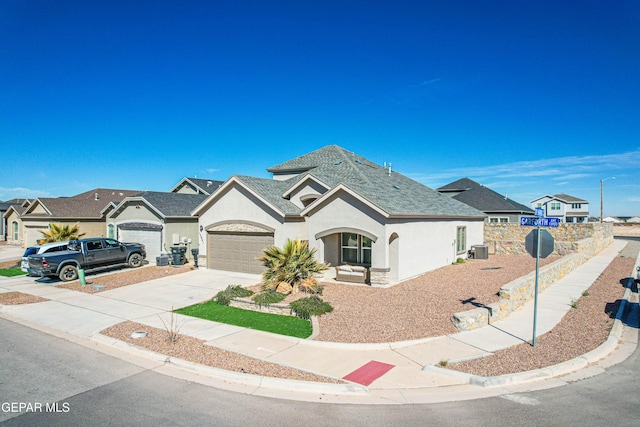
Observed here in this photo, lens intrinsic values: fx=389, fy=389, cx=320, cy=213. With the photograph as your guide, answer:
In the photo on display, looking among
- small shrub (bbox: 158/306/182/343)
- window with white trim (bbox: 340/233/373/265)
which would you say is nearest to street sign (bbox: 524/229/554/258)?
small shrub (bbox: 158/306/182/343)

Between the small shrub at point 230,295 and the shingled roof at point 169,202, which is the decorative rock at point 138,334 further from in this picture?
the shingled roof at point 169,202

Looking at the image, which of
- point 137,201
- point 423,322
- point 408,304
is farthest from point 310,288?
point 137,201

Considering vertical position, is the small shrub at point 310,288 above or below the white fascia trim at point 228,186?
below

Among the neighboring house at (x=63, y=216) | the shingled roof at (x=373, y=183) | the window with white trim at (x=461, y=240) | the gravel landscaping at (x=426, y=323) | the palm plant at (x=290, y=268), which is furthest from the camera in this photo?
the neighboring house at (x=63, y=216)

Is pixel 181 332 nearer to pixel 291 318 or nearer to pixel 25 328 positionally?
pixel 291 318

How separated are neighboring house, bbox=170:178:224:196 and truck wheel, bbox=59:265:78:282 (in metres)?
16.5

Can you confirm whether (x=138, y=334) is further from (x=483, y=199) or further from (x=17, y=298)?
(x=483, y=199)

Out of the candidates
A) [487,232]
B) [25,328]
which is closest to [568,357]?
[25,328]

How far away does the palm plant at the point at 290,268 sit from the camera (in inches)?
Answer: 570

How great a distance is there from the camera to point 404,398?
22.0ft

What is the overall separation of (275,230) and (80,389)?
38.9ft

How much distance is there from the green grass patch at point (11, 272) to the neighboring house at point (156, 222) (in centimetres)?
567

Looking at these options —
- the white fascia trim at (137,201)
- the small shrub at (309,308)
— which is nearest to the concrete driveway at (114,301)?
the small shrub at (309,308)

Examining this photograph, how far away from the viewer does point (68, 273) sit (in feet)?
59.9
